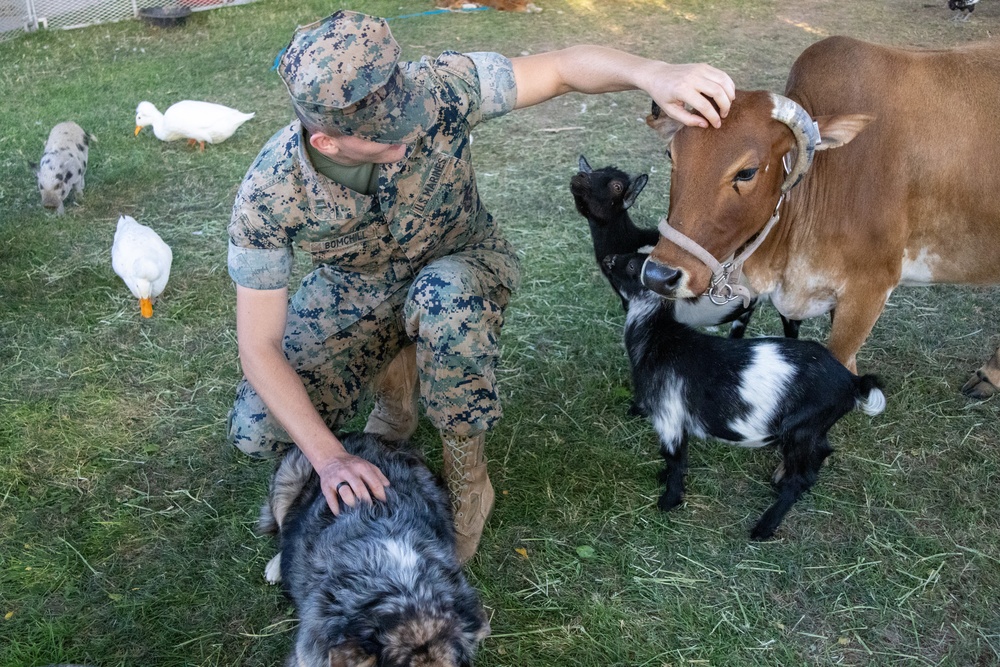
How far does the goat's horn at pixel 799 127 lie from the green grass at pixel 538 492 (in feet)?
4.70

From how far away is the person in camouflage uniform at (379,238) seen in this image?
102 inches

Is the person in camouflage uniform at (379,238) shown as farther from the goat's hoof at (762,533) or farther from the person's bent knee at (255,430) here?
the goat's hoof at (762,533)

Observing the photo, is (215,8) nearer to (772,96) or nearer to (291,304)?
(291,304)

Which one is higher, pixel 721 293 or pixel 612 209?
pixel 721 293

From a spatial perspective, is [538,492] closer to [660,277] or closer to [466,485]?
[466,485]

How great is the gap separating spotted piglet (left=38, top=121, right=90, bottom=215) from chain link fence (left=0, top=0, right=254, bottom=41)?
4.82 m

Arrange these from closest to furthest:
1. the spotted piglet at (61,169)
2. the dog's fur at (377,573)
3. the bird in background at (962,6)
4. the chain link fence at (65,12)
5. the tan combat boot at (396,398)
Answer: the dog's fur at (377,573)
the tan combat boot at (396,398)
the spotted piglet at (61,169)
the bird in background at (962,6)
the chain link fence at (65,12)

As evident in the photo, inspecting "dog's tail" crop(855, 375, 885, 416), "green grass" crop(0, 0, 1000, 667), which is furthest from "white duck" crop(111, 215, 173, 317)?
"dog's tail" crop(855, 375, 885, 416)

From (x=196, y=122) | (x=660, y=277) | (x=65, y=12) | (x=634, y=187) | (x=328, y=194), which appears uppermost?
(x=328, y=194)

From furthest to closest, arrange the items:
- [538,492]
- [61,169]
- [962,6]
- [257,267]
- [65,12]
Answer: [65,12] → [962,6] → [61,169] → [538,492] → [257,267]

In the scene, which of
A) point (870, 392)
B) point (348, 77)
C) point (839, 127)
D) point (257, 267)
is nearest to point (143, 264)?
point (257, 267)

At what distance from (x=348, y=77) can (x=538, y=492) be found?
2.04 metres

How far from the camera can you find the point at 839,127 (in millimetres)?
3170

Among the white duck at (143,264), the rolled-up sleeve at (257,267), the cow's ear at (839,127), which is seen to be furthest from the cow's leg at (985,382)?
the white duck at (143,264)
